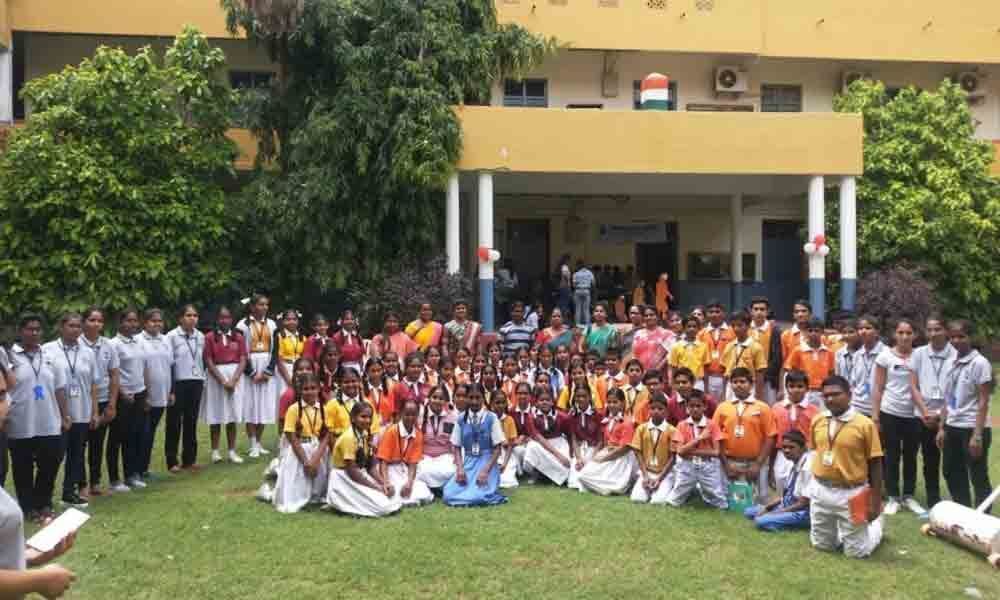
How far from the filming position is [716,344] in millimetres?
8875

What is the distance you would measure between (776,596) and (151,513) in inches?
188

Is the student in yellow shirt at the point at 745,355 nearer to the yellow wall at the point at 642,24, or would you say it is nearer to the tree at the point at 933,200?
the tree at the point at 933,200

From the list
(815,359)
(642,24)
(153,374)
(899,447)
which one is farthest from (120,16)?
(899,447)

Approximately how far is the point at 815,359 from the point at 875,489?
2330 millimetres

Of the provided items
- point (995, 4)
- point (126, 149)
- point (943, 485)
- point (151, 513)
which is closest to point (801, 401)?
point (943, 485)

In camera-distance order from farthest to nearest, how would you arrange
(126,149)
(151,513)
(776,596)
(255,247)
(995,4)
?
(995,4) → (255,247) → (126,149) → (151,513) → (776,596)

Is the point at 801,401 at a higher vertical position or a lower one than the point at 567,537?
higher

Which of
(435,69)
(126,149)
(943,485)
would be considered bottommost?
(943,485)

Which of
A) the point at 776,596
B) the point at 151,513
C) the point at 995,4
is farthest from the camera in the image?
the point at 995,4

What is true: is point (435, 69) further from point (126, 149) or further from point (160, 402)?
point (160, 402)

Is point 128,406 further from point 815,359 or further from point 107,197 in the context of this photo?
point 107,197

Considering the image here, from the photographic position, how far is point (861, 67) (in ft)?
68.2

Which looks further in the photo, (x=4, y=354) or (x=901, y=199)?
(x=901, y=199)

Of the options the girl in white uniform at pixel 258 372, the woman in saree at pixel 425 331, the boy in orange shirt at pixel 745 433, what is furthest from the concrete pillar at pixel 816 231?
the girl in white uniform at pixel 258 372
